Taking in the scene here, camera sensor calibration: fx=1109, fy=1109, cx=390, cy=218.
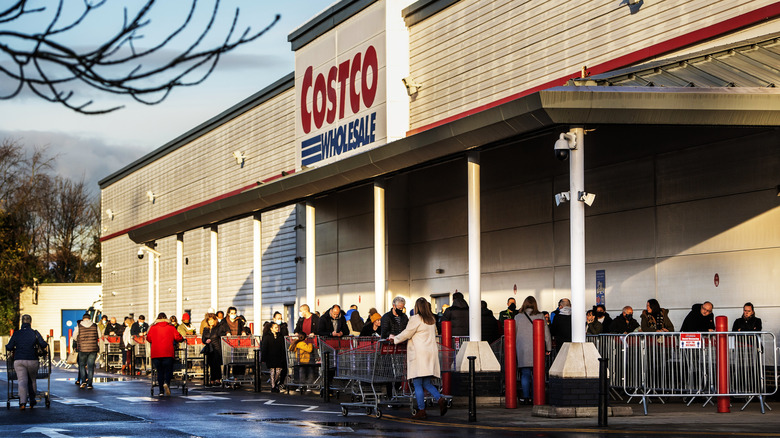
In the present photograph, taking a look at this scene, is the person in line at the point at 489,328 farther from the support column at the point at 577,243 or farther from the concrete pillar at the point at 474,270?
the support column at the point at 577,243

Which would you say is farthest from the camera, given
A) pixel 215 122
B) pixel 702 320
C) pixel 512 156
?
pixel 215 122

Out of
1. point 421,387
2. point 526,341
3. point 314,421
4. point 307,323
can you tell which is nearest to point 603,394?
point 421,387

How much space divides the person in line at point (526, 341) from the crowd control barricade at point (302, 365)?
6.04 metres

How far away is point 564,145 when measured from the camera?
16.5m

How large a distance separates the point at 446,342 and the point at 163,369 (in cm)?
709

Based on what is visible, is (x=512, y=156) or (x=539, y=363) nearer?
(x=539, y=363)

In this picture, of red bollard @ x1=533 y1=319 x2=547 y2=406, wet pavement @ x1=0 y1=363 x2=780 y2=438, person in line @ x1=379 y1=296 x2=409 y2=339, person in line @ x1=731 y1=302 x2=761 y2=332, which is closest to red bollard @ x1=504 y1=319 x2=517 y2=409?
wet pavement @ x1=0 y1=363 x2=780 y2=438

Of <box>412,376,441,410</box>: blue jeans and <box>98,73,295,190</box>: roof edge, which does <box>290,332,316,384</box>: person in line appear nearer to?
<box>412,376,441,410</box>: blue jeans

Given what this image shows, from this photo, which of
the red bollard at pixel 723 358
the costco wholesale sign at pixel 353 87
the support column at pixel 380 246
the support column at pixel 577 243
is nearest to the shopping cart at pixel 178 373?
the support column at pixel 380 246

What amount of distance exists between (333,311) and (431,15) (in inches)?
357

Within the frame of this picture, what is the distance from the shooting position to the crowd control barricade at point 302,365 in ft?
77.6

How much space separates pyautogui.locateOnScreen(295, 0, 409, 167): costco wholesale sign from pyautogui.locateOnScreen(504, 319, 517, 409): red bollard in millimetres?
12030

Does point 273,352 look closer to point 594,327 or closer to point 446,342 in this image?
point 446,342

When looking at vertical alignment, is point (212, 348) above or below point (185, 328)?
below
